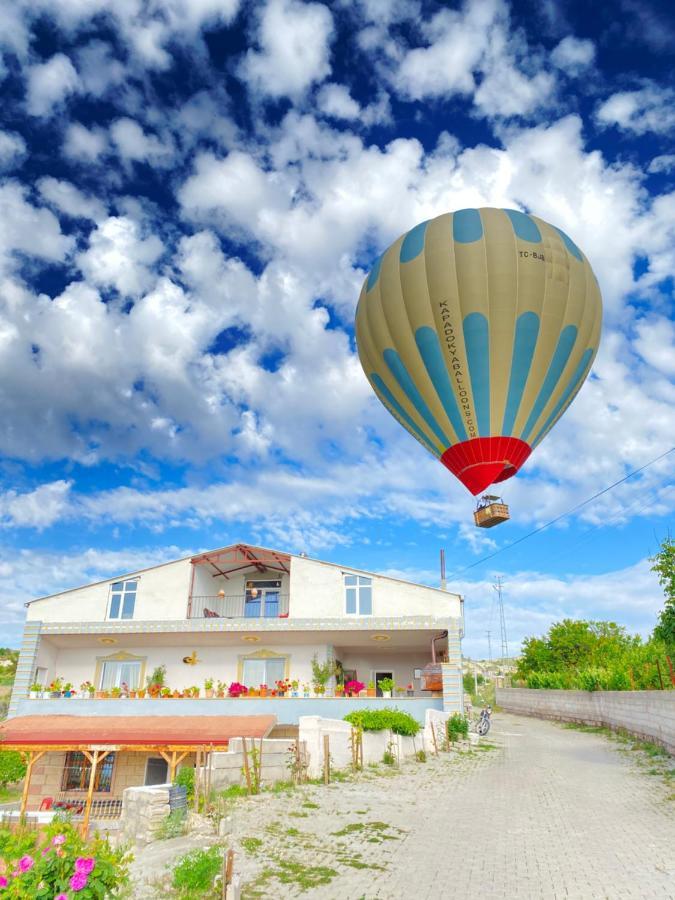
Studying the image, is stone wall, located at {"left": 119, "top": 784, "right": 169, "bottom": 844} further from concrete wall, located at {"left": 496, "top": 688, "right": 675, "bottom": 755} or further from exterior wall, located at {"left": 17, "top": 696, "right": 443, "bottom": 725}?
concrete wall, located at {"left": 496, "top": 688, "right": 675, "bottom": 755}

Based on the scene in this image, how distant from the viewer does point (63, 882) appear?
5742 millimetres

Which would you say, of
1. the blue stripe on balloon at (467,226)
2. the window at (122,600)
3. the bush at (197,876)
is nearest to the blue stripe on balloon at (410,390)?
the blue stripe on balloon at (467,226)

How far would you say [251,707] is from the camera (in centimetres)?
2336

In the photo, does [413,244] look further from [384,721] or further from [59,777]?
[59,777]

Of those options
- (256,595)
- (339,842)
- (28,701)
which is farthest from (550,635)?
(339,842)

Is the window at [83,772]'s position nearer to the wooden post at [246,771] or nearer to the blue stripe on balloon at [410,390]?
the wooden post at [246,771]

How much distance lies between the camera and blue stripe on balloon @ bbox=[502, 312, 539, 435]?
55.0ft

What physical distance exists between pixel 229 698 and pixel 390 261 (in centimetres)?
1618

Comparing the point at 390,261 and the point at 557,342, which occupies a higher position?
the point at 390,261

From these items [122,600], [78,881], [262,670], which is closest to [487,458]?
[78,881]

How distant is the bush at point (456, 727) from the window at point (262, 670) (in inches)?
267

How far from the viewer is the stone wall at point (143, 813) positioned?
11609mm

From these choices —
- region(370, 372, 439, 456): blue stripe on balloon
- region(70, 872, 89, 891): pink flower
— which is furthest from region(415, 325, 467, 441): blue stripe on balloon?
region(70, 872, 89, 891): pink flower

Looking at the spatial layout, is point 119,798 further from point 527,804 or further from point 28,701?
point 527,804
